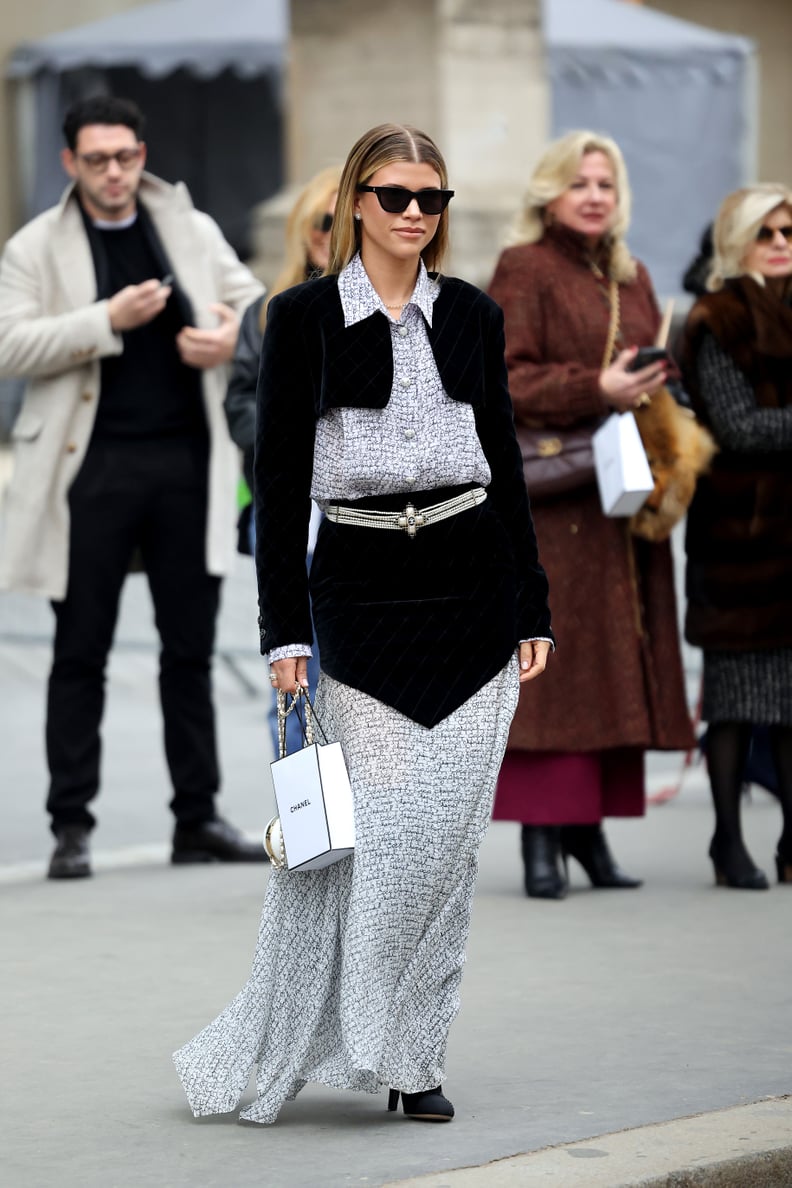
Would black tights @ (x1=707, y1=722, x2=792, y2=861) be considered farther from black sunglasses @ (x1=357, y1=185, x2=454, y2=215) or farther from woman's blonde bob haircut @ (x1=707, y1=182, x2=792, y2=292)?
black sunglasses @ (x1=357, y1=185, x2=454, y2=215)

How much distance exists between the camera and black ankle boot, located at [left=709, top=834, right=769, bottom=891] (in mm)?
7035

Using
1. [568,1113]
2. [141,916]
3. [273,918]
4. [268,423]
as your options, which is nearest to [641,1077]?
[568,1113]

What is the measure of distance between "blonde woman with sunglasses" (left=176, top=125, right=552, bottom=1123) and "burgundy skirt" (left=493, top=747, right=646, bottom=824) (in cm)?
239

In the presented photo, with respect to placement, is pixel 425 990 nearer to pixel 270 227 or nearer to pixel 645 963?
pixel 645 963

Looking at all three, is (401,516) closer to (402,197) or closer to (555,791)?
(402,197)

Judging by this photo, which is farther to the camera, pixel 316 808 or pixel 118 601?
pixel 118 601

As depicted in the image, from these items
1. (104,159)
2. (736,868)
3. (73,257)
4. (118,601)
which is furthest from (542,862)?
(104,159)

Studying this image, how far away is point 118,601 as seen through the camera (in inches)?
297

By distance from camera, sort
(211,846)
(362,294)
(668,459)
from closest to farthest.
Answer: (362,294) → (668,459) → (211,846)

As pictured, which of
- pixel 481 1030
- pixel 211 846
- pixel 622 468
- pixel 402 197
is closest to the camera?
pixel 402 197

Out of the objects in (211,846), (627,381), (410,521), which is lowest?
(211,846)

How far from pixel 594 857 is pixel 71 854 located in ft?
4.94

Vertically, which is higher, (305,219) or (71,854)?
(305,219)

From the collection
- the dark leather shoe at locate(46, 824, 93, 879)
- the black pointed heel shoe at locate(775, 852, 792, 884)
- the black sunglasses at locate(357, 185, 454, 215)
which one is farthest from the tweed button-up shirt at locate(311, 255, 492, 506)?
the dark leather shoe at locate(46, 824, 93, 879)
